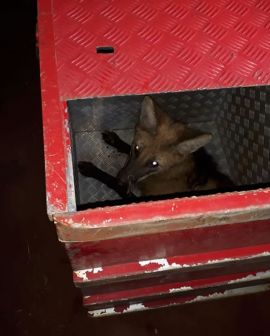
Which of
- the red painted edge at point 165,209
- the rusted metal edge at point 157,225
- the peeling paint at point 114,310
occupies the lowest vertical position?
the peeling paint at point 114,310

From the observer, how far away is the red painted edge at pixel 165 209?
82 centimetres

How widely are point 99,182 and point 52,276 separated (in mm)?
454

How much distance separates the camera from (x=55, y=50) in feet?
3.49

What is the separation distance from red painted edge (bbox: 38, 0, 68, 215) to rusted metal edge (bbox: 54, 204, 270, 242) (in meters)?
0.05

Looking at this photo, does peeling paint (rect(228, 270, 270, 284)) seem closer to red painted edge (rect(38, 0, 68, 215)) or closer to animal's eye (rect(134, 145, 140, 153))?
animal's eye (rect(134, 145, 140, 153))

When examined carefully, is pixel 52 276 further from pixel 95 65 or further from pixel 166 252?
pixel 95 65

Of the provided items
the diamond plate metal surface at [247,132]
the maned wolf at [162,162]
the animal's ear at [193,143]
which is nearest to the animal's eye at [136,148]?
the maned wolf at [162,162]

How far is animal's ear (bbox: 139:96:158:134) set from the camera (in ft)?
4.99

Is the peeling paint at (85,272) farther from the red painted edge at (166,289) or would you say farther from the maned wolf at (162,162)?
the maned wolf at (162,162)

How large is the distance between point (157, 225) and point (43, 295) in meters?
1.10

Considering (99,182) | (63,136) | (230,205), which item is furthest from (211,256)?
(99,182)

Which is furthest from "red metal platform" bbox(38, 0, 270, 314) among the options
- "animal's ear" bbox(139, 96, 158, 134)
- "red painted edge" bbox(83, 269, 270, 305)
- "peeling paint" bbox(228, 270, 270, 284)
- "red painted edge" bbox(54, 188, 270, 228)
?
"animal's ear" bbox(139, 96, 158, 134)

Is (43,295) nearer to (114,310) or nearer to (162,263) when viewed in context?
(114,310)

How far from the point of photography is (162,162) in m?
1.65
